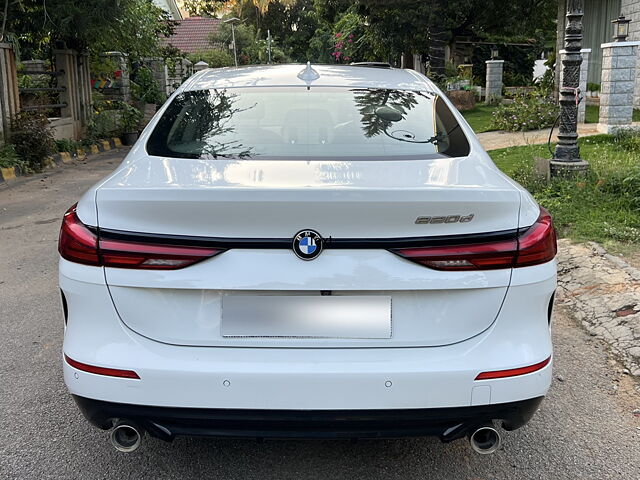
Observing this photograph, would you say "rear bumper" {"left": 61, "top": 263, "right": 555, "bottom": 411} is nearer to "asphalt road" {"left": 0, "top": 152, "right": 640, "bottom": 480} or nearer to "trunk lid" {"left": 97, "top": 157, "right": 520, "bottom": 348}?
"trunk lid" {"left": 97, "top": 157, "right": 520, "bottom": 348}

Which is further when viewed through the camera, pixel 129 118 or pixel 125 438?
pixel 129 118

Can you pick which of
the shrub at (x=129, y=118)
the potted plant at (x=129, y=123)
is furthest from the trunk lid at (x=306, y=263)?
the shrub at (x=129, y=118)

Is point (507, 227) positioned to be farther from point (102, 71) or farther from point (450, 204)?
point (102, 71)

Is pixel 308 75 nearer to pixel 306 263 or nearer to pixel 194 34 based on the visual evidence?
pixel 306 263

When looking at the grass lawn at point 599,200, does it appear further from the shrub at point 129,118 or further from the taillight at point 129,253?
the shrub at point 129,118

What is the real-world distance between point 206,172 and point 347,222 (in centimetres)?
62

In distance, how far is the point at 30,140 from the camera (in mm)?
12023

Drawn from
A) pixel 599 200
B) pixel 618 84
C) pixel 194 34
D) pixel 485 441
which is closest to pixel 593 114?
pixel 618 84

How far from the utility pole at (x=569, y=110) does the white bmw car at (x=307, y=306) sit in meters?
5.40

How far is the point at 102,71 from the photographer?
1795cm

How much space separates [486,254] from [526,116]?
42.3ft

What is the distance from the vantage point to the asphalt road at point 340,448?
2.84 metres

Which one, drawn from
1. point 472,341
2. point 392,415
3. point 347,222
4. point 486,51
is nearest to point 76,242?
point 347,222

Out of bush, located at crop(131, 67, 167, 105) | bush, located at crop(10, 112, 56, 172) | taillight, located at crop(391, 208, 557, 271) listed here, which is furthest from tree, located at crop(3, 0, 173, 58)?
taillight, located at crop(391, 208, 557, 271)
